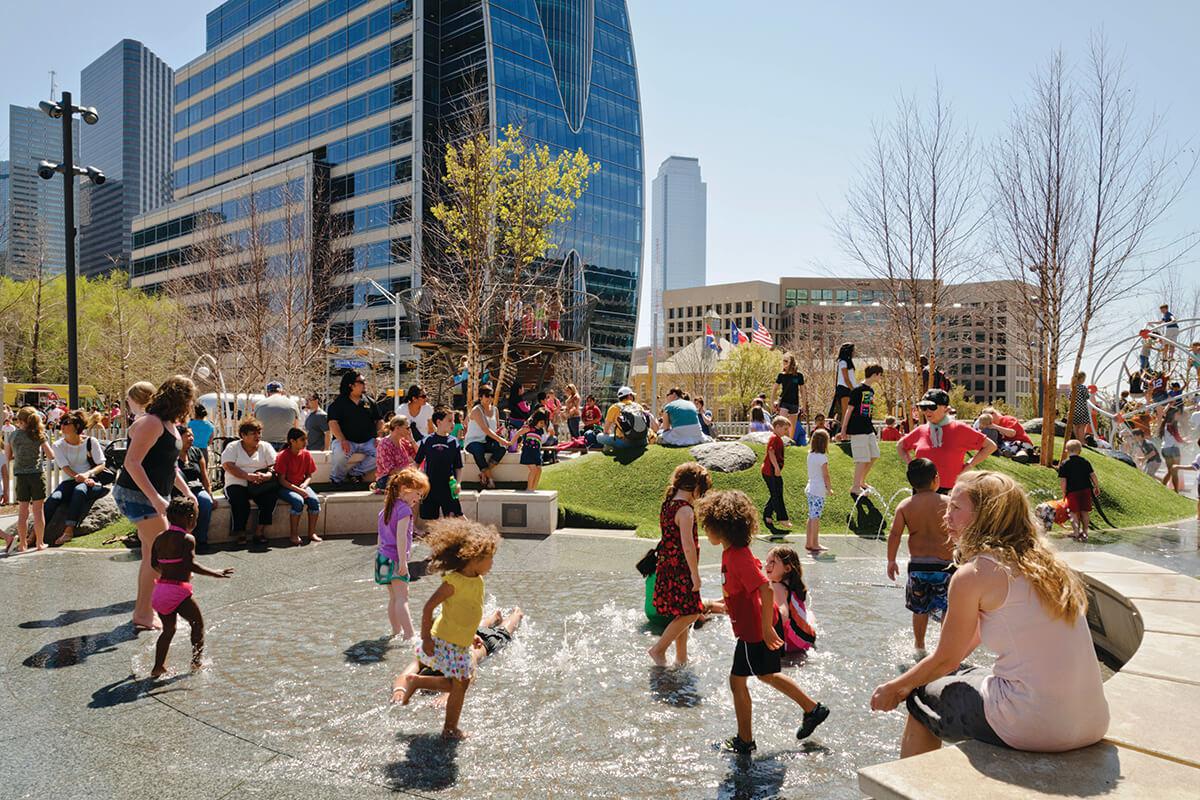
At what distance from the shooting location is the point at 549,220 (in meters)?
23.4

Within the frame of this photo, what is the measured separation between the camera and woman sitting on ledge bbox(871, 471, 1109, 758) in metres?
3.14

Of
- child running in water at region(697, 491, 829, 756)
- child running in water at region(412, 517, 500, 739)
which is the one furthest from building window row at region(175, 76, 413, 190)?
child running in water at region(697, 491, 829, 756)

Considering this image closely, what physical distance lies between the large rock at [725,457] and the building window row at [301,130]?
53539mm

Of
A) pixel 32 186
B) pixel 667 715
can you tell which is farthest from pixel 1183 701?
pixel 32 186

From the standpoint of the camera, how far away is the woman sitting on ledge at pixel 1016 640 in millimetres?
3141

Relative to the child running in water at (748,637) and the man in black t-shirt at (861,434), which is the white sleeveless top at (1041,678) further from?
the man in black t-shirt at (861,434)

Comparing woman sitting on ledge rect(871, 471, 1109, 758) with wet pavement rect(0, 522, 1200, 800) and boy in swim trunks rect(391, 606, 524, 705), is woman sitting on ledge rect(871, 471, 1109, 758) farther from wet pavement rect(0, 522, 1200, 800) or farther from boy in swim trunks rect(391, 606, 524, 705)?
boy in swim trunks rect(391, 606, 524, 705)

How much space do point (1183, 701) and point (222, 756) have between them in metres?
5.04

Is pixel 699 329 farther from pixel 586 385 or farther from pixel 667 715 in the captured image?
pixel 667 715

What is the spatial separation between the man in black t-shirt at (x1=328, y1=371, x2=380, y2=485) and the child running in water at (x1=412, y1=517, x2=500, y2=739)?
8.54 metres

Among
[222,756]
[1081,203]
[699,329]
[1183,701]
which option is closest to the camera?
[1183,701]

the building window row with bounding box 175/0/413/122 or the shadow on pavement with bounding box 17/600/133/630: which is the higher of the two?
the building window row with bounding box 175/0/413/122

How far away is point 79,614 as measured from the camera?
711 centimetres

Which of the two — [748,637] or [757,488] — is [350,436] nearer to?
[757,488]
